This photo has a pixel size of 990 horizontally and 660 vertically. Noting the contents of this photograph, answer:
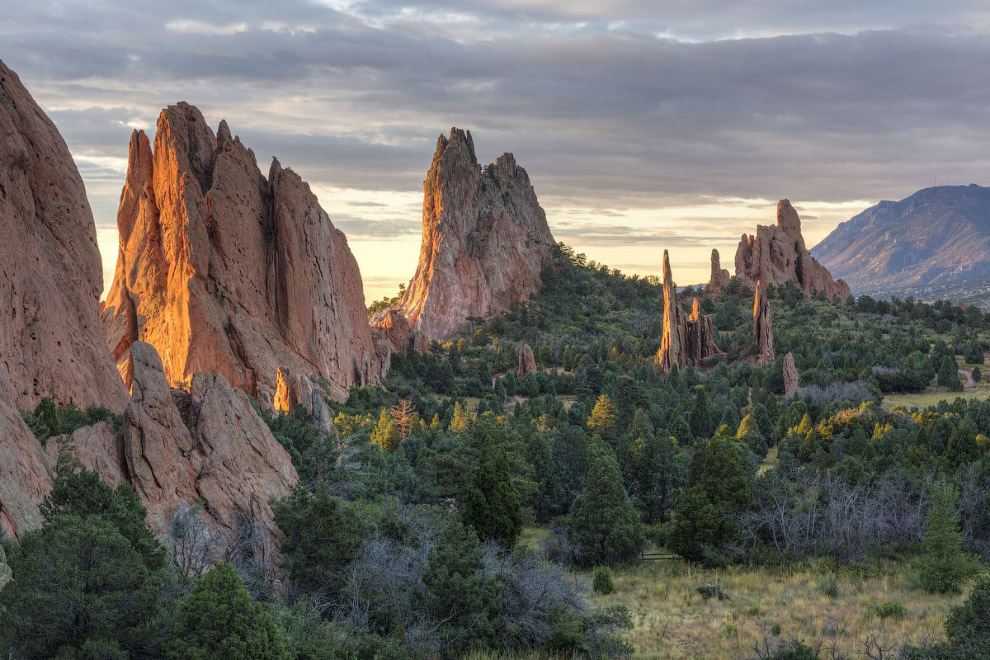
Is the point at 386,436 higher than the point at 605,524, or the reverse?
the point at 605,524

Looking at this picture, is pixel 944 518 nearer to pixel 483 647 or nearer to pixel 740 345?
pixel 483 647

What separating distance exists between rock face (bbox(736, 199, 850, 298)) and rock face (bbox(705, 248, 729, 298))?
2.31m

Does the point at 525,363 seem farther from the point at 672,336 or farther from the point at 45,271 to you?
the point at 45,271

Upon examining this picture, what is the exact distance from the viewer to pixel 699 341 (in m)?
103

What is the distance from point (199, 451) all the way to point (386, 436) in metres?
28.5

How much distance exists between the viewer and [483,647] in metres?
24.1

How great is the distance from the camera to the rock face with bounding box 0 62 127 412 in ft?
104

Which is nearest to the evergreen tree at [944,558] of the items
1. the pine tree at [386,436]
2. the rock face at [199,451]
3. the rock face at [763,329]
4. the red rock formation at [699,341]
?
the rock face at [199,451]

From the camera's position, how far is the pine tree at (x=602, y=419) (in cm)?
6238

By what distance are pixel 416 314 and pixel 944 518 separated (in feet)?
354

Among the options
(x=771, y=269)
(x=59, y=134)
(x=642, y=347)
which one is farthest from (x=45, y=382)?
(x=771, y=269)

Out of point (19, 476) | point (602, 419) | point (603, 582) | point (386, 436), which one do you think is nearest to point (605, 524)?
point (603, 582)

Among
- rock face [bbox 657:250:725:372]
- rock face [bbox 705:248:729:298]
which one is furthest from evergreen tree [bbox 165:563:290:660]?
rock face [bbox 705:248:729:298]

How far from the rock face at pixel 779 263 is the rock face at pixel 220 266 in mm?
86723
